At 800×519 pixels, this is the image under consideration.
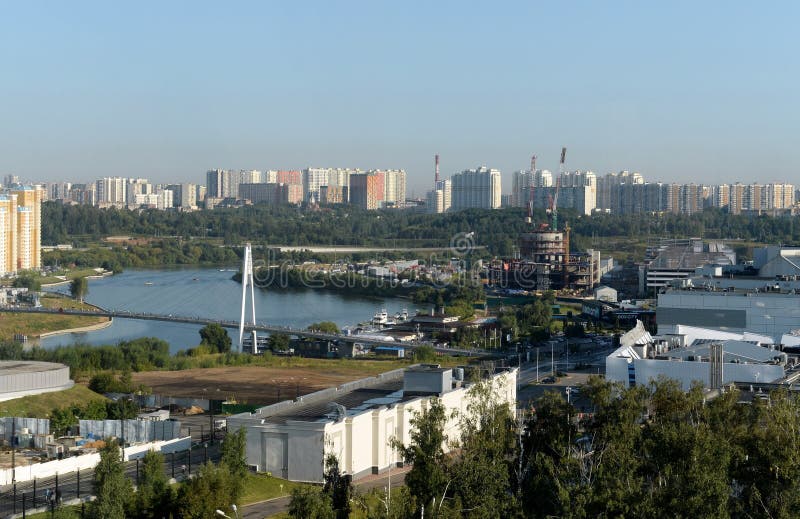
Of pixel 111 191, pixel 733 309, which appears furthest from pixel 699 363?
pixel 111 191

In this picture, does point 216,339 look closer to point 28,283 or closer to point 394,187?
point 28,283

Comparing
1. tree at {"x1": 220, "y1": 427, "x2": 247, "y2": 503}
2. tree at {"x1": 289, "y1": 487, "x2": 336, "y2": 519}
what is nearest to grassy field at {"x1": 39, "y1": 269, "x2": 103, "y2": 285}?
tree at {"x1": 220, "y1": 427, "x2": 247, "y2": 503}

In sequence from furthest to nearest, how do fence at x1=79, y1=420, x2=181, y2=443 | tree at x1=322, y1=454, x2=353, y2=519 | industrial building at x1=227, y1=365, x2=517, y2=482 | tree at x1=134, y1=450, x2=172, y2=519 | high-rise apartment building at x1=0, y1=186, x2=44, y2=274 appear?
high-rise apartment building at x1=0, y1=186, x2=44, y2=274
fence at x1=79, y1=420, x2=181, y2=443
industrial building at x1=227, y1=365, x2=517, y2=482
tree at x1=134, y1=450, x2=172, y2=519
tree at x1=322, y1=454, x2=353, y2=519

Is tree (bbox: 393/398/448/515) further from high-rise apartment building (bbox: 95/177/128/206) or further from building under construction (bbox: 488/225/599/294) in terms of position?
high-rise apartment building (bbox: 95/177/128/206)

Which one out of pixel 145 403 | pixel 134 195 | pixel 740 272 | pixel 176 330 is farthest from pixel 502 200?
pixel 145 403

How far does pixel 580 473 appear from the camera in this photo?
4.12 meters

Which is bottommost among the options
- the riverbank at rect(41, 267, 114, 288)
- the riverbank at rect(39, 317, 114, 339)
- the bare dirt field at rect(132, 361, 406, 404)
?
the riverbank at rect(39, 317, 114, 339)

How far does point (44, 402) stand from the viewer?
6.99 meters

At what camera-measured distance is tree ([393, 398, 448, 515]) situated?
157 inches

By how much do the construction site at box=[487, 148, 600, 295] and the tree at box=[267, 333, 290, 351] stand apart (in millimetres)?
7410

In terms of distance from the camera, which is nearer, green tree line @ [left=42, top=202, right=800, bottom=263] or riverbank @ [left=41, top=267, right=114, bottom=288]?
riverbank @ [left=41, top=267, right=114, bottom=288]

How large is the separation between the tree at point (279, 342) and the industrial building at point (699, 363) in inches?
232

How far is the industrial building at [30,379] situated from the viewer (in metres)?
6.91

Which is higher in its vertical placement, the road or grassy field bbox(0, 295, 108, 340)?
the road
